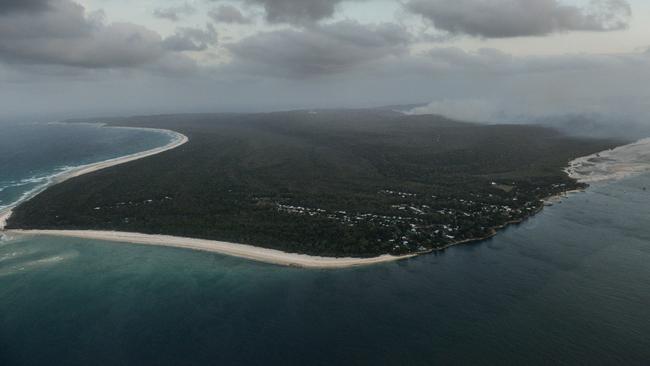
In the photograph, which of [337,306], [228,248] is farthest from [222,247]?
[337,306]

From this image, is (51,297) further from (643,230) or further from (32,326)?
(643,230)

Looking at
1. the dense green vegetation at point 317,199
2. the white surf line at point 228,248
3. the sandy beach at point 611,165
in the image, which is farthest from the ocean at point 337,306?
the sandy beach at point 611,165

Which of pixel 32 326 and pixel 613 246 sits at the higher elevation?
pixel 613 246

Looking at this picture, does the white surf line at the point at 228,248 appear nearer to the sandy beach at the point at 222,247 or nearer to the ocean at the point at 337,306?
the sandy beach at the point at 222,247

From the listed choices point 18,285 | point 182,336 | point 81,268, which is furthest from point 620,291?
point 18,285

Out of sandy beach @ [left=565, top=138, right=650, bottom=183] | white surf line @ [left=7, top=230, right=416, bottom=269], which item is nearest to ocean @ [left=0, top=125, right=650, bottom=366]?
white surf line @ [left=7, top=230, right=416, bottom=269]

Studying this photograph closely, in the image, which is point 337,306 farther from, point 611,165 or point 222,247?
point 611,165
